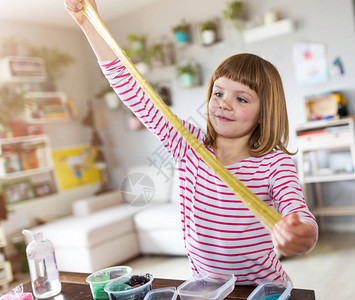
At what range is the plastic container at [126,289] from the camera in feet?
3.42

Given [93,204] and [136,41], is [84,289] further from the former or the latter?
[136,41]

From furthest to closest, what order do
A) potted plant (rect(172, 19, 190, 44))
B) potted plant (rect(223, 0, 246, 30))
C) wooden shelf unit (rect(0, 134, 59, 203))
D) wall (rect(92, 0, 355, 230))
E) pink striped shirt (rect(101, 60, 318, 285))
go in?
potted plant (rect(172, 19, 190, 44)), wooden shelf unit (rect(0, 134, 59, 203)), potted plant (rect(223, 0, 246, 30)), wall (rect(92, 0, 355, 230)), pink striped shirt (rect(101, 60, 318, 285))

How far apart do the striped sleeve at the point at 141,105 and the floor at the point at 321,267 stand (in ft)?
5.88

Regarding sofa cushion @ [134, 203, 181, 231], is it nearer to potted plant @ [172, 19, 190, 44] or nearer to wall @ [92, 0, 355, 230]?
wall @ [92, 0, 355, 230]

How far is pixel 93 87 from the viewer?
556cm

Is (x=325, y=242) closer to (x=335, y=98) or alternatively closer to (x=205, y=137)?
(x=335, y=98)

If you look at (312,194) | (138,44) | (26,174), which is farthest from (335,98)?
(26,174)

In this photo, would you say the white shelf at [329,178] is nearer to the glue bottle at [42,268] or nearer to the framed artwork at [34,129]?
the glue bottle at [42,268]

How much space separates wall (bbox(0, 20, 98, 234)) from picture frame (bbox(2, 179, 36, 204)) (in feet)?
0.23

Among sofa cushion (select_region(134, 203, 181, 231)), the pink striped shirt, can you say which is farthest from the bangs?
sofa cushion (select_region(134, 203, 181, 231))

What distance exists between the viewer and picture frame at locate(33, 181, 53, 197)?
15.1ft

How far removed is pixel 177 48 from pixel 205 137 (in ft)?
12.3

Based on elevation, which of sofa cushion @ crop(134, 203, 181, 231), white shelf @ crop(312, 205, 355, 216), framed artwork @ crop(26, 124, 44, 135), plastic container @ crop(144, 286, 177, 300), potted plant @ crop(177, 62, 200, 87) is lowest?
white shelf @ crop(312, 205, 355, 216)

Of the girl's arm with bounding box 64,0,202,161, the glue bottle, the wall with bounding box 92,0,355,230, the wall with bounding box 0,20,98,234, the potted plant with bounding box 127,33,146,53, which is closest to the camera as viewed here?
the girl's arm with bounding box 64,0,202,161
